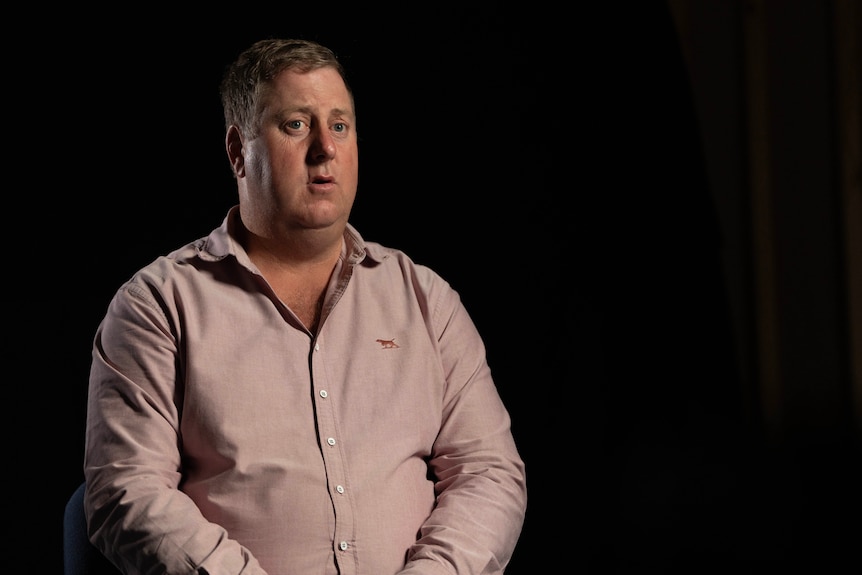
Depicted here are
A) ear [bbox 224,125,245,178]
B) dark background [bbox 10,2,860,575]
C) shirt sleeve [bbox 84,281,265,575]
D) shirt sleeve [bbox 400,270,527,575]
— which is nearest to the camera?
shirt sleeve [bbox 84,281,265,575]

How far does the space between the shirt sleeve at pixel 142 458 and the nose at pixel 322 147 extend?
0.39 metres

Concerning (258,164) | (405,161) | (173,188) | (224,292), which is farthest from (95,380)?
(405,161)

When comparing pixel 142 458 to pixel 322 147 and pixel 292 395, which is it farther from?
pixel 322 147

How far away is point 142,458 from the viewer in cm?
162

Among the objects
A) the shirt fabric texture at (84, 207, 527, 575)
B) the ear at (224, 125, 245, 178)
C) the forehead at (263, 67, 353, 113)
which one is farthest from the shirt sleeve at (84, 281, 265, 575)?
the forehead at (263, 67, 353, 113)

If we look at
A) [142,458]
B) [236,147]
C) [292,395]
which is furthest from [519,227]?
[142,458]

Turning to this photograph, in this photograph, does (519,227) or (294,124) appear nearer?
(294,124)

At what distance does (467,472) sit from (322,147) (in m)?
0.68

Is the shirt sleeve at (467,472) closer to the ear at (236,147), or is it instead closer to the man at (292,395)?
the man at (292,395)

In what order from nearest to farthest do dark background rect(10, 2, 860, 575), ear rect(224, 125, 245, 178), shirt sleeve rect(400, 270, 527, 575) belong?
1. shirt sleeve rect(400, 270, 527, 575)
2. ear rect(224, 125, 245, 178)
3. dark background rect(10, 2, 860, 575)

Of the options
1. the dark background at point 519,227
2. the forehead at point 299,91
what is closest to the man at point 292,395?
the forehead at point 299,91

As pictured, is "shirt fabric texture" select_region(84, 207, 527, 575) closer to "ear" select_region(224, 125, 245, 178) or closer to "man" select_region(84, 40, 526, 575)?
"man" select_region(84, 40, 526, 575)

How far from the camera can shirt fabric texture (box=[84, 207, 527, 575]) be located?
5.33 ft

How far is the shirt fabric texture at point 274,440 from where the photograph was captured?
63.9 inches
